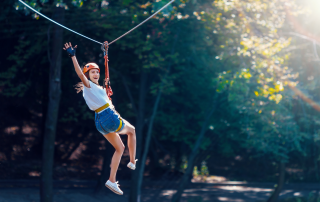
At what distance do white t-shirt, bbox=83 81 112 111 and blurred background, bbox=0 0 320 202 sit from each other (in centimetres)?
573

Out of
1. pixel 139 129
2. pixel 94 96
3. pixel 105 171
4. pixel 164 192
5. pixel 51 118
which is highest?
pixel 51 118

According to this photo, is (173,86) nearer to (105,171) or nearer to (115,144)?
(105,171)

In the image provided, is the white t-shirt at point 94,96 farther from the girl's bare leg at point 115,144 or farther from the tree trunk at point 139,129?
the tree trunk at point 139,129

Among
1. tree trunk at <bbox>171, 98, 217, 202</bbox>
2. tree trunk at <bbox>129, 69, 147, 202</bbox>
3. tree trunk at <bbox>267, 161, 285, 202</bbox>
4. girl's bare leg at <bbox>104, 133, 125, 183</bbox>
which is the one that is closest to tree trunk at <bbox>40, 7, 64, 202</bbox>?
tree trunk at <bbox>129, 69, 147, 202</bbox>

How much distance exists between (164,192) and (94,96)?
15.2 m

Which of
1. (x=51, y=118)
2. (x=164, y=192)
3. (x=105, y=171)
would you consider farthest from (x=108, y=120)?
(x=164, y=192)

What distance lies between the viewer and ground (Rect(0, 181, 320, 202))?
50.2 feet

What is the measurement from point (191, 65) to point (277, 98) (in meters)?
5.50

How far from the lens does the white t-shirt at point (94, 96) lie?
205 inches

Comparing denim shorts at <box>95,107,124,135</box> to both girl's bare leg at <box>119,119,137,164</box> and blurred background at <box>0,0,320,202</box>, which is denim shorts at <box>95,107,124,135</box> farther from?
blurred background at <box>0,0,320,202</box>

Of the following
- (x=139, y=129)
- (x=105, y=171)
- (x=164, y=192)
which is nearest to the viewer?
(x=139, y=129)

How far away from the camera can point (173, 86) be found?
54.6 feet

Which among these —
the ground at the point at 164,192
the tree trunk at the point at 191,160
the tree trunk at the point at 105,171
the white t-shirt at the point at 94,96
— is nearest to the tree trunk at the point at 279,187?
the ground at the point at 164,192

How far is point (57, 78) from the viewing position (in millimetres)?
12586
